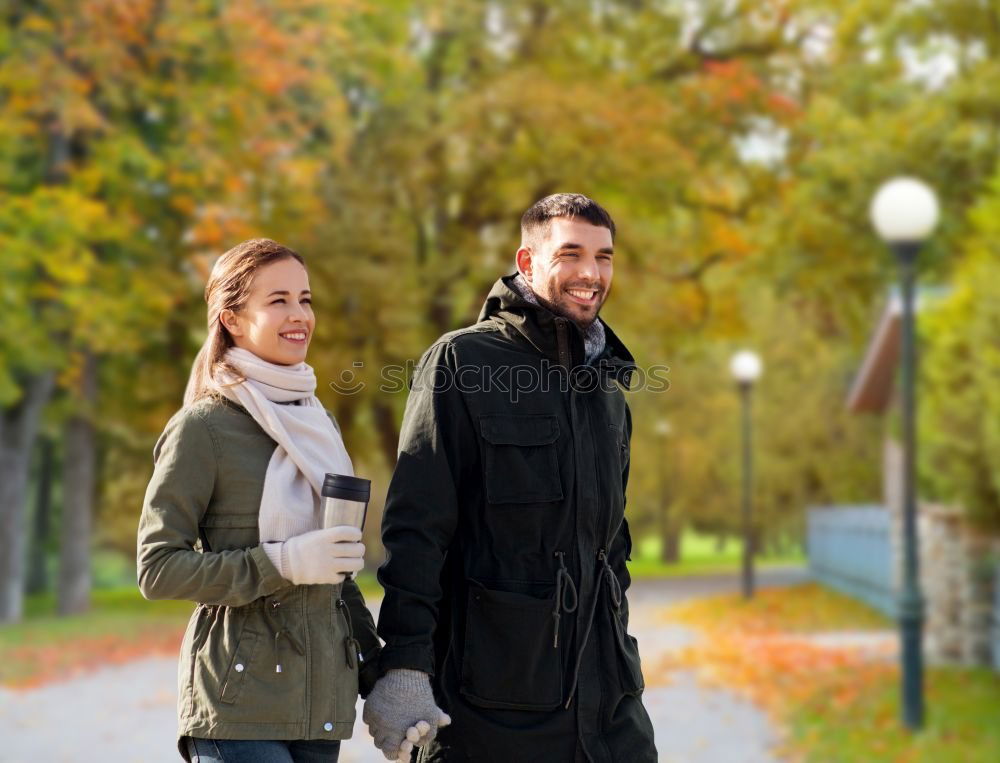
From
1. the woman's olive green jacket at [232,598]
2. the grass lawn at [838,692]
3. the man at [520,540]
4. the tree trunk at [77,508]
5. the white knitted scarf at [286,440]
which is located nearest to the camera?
the woman's olive green jacket at [232,598]

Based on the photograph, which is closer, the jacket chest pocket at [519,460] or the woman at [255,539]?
the woman at [255,539]

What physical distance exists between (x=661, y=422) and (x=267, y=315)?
3714 cm

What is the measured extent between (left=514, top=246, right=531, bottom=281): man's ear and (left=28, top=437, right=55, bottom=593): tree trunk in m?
25.7

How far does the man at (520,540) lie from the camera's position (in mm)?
3623

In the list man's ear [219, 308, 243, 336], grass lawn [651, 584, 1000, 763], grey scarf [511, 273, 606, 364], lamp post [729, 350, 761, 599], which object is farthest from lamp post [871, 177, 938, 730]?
lamp post [729, 350, 761, 599]

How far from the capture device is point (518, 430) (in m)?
3.74

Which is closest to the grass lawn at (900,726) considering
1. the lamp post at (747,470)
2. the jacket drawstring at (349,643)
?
the jacket drawstring at (349,643)

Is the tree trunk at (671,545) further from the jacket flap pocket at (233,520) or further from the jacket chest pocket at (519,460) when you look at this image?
the jacket flap pocket at (233,520)

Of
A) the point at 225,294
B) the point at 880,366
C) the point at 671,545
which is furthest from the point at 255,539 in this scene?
the point at 671,545

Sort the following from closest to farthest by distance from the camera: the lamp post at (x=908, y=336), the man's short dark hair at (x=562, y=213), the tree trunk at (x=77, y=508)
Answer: the man's short dark hair at (x=562, y=213)
the lamp post at (x=908, y=336)
the tree trunk at (x=77, y=508)

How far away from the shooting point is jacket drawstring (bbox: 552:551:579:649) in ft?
12.0

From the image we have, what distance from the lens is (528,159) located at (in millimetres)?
23484

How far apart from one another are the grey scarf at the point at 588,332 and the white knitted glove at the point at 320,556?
933mm

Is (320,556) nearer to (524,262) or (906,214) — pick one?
(524,262)
